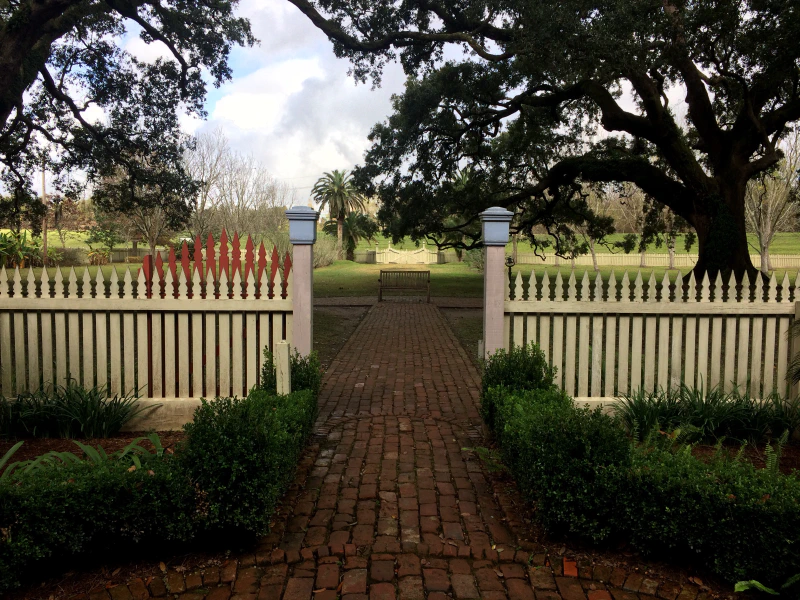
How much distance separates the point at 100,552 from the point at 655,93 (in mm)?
13095

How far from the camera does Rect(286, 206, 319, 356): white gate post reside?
5633 millimetres

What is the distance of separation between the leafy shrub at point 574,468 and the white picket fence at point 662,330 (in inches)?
83.5

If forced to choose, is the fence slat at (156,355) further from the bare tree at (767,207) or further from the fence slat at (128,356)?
the bare tree at (767,207)

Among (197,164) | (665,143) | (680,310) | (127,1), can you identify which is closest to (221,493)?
(680,310)

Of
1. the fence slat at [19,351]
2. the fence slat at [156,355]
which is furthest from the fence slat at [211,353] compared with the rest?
the fence slat at [19,351]

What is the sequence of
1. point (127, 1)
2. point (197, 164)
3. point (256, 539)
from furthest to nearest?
point (197, 164)
point (127, 1)
point (256, 539)

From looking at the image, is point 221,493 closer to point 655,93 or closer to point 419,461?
point 419,461

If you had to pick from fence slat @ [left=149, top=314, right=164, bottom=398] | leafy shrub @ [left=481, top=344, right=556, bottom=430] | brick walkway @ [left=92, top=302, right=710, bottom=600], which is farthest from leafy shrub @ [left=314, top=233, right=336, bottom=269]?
brick walkway @ [left=92, top=302, right=710, bottom=600]

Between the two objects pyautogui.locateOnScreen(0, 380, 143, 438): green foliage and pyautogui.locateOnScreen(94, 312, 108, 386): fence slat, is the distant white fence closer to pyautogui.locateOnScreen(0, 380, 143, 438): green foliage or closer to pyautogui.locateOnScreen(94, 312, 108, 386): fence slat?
pyautogui.locateOnScreen(94, 312, 108, 386): fence slat

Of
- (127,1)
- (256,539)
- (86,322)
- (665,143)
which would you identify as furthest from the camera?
(665,143)

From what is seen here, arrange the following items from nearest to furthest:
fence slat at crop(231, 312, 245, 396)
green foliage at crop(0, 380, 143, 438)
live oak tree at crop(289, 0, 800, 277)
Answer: green foliage at crop(0, 380, 143, 438), fence slat at crop(231, 312, 245, 396), live oak tree at crop(289, 0, 800, 277)

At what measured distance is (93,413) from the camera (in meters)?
5.55

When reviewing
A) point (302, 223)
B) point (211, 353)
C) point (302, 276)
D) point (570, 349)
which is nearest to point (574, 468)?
point (570, 349)

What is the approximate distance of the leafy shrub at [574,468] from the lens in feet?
11.0
